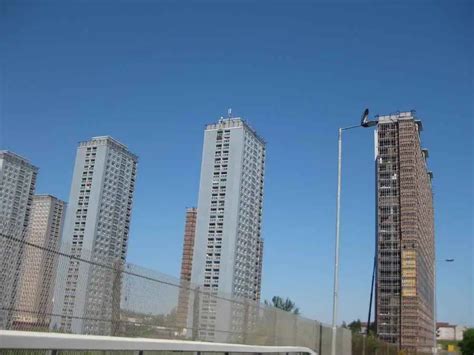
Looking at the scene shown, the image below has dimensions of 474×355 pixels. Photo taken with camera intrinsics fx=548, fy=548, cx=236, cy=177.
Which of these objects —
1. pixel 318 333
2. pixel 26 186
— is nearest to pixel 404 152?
pixel 26 186

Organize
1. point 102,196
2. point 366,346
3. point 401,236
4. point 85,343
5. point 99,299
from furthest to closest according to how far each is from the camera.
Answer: point 401,236 < point 102,196 < point 366,346 < point 99,299 < point 85,343

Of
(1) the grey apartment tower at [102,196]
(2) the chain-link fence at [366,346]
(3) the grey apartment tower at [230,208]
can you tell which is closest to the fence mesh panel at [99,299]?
(2) the chain-link fence at [366,346]

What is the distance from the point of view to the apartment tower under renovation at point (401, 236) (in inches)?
3888

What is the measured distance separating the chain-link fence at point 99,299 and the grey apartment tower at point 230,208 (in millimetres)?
64387

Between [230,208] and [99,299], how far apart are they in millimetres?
69533

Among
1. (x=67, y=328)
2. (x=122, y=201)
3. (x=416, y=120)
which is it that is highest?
(x=416, y=120)

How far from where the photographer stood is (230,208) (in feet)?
256

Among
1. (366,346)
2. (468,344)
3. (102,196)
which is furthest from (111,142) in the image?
(468,344)

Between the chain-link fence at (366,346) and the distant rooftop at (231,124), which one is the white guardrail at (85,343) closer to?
the chain-link fence at (366,346)

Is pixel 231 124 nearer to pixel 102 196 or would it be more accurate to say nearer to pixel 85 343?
pixel 102 196

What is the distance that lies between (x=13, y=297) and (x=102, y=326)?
2.18 meters

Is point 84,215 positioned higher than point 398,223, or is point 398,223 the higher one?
point 398,223

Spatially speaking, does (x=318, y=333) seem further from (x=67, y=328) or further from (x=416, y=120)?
(x=416, y=120)

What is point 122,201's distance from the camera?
223 ft
